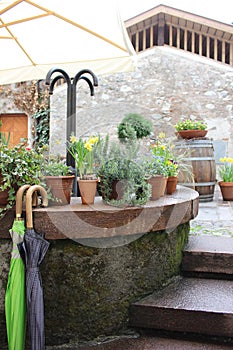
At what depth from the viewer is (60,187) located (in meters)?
1.56

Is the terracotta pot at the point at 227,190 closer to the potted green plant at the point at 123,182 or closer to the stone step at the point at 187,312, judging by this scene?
the stone step at the point at 187,312

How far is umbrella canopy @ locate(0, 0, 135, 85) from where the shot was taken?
2.67 m

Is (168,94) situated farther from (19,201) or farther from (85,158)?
(19,201)

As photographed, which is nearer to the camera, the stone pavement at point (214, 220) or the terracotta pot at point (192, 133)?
the stone pavement at point (214, 220)

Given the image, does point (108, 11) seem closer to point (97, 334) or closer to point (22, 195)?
point (22, 195)

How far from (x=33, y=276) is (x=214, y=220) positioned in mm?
2241

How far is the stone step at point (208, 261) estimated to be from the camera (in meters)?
1.89

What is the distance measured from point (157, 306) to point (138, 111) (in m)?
5.72

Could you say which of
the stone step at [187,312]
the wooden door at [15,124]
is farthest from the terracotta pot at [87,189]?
the wooden door at [15,124]

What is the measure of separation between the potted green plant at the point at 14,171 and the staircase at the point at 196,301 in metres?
0.78

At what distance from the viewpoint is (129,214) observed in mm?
1537

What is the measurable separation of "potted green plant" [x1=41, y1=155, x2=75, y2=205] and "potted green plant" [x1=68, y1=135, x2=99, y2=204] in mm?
69

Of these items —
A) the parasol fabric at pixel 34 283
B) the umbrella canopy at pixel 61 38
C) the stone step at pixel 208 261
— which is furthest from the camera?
the umbrella canopy at pixel 61 38

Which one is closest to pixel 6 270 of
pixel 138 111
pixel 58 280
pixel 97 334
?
pixel 58 280
